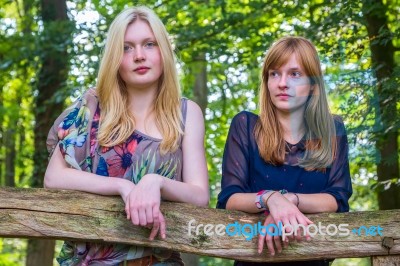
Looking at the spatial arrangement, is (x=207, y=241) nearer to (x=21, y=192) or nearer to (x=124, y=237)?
(x=124, y=237)

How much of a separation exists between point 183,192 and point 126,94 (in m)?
0.52

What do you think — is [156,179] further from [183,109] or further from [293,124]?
[293,124]

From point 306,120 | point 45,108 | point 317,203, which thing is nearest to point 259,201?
point 317,203

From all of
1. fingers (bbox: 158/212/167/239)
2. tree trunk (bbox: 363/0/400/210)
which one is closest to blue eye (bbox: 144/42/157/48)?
fingers (bbox: 158/212/167/239)

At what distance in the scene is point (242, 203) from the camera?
2.78 m

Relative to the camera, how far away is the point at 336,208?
2840 mm

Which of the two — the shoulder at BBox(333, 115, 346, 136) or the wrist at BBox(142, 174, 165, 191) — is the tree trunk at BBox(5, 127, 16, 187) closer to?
the shoulder at BBox(333, 115, 346, 136)

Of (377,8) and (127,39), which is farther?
(377,8)

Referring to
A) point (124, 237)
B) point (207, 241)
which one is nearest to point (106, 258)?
point (124, 237)

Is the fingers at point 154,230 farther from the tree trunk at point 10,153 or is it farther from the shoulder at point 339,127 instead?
the tree trunk at point 10,153

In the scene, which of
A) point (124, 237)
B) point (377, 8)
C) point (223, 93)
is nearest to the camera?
point (124, 237)

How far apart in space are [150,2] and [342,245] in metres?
5.95

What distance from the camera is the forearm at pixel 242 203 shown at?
8.99ft

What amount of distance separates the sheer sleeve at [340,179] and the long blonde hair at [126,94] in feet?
2.12
